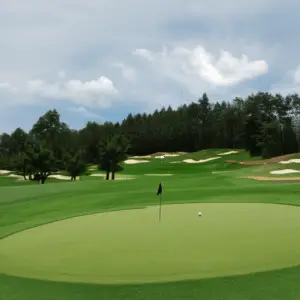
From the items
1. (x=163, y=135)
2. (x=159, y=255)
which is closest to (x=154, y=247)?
(x=159, y=255)

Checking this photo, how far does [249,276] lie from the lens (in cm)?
551

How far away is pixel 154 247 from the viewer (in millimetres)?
7410

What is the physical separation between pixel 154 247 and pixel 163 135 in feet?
283

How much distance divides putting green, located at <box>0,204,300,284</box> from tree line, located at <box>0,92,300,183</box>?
29.6 meters

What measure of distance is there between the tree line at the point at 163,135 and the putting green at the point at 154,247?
29553mm

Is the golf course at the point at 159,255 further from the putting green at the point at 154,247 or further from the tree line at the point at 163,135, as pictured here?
the tree line at the point at 163,135

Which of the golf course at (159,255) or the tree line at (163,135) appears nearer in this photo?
the golf course at (159,255)

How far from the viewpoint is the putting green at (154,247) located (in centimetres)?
603

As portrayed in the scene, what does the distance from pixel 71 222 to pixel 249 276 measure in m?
6.90

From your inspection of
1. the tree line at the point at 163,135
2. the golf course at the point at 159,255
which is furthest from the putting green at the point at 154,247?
the tree line at the point at 163,135

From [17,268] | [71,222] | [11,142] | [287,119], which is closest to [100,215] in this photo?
[71,222]

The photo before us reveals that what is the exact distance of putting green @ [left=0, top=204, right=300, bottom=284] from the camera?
19.8ft

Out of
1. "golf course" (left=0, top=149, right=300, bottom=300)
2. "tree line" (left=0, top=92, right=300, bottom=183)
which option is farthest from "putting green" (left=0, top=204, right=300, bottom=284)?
"tree line" (left=0, top=92, right=300, bottom=183)

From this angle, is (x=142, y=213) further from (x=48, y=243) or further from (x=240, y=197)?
(x=240, y=197)
